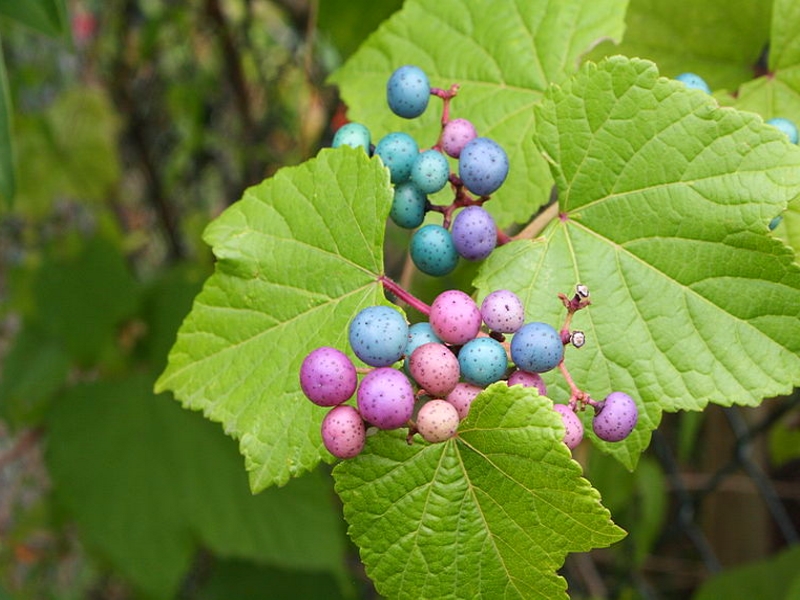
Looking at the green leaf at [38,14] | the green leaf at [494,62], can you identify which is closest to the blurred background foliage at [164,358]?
the green leaf at [38,14]

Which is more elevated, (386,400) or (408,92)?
(408,92)

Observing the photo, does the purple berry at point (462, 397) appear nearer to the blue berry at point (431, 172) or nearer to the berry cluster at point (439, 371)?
the berry cluster at point (439, 371)

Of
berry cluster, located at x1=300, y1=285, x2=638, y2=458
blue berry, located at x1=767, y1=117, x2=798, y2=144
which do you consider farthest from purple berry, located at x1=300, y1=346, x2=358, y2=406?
blue berry, located at x1=767, y1=117, x2=798, y2=144

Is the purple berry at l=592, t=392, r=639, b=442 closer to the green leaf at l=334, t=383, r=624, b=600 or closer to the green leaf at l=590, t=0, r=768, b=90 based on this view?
the green leaf at l=334, t=383, r=624, b=600

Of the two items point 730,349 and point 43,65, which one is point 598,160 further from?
point 43,65

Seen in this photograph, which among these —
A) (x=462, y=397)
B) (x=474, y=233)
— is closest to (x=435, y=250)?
(x=474, y=233)

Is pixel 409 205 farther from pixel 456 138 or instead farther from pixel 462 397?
pixel 462 397
